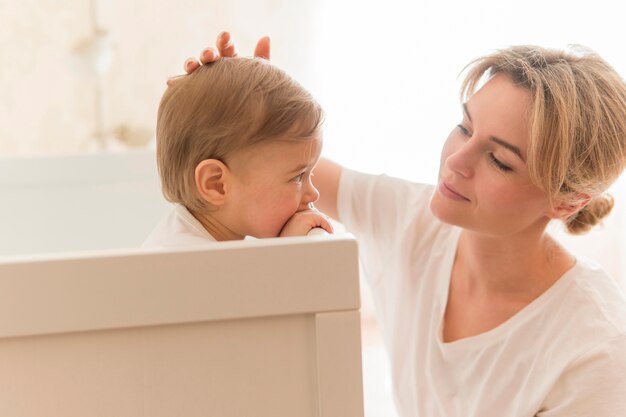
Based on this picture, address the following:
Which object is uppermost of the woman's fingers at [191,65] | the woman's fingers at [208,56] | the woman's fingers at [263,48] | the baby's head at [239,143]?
the woman's fingers at [208,56]

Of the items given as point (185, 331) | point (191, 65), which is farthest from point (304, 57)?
point (185, 331)

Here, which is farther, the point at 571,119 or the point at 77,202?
the point at 77,202

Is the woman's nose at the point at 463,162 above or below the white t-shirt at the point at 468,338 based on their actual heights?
above

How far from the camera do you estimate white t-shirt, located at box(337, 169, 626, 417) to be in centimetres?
131

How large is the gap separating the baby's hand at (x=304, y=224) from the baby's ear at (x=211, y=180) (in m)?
0.11

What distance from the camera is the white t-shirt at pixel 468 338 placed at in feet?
4.30

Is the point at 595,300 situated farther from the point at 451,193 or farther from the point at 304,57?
the point at 304,57

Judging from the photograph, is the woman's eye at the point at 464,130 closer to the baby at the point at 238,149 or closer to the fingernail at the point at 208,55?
the baby at the point at 238,149

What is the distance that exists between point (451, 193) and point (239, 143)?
0.42 meters

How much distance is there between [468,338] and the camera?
4.88 feet

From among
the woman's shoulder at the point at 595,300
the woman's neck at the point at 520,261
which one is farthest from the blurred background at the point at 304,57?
the woman's shoulder at the point at 595,300

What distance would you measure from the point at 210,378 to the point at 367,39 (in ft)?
7.96

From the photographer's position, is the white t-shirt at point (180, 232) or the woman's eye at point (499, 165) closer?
the white t-shirt at point (180, 232)

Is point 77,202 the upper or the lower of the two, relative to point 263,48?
lower
